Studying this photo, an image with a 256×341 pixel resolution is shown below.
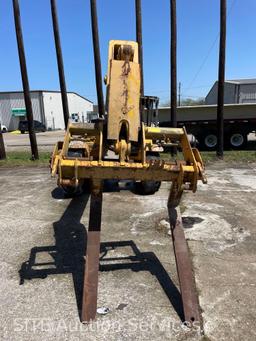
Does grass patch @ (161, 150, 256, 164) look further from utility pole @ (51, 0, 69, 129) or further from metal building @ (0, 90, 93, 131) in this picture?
metal building @ (0, 90, 93, 131)

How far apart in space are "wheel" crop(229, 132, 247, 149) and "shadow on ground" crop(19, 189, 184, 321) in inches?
436

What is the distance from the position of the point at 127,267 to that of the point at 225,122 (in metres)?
11.9

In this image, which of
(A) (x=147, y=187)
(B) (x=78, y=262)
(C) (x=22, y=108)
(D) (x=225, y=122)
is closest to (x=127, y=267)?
(B) (x=78, y=262)

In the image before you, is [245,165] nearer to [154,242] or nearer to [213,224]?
[213,224]

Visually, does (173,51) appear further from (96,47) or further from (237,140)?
(237,140)

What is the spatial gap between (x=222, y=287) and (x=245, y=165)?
761 cm

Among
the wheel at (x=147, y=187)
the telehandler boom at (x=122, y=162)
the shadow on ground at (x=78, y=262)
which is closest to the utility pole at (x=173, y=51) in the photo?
the wheel at (x=147, y=187)

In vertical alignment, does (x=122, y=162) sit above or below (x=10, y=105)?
above

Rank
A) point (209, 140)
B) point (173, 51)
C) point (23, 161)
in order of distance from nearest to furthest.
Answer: point (173, 51) < point (23, 161) < point (209, 140)

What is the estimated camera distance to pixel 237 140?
48.6ft

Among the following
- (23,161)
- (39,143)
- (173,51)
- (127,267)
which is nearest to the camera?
(127,267)

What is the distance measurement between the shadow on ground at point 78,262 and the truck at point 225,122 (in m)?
10.8

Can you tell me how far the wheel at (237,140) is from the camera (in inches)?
582

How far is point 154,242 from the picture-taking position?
463cm
